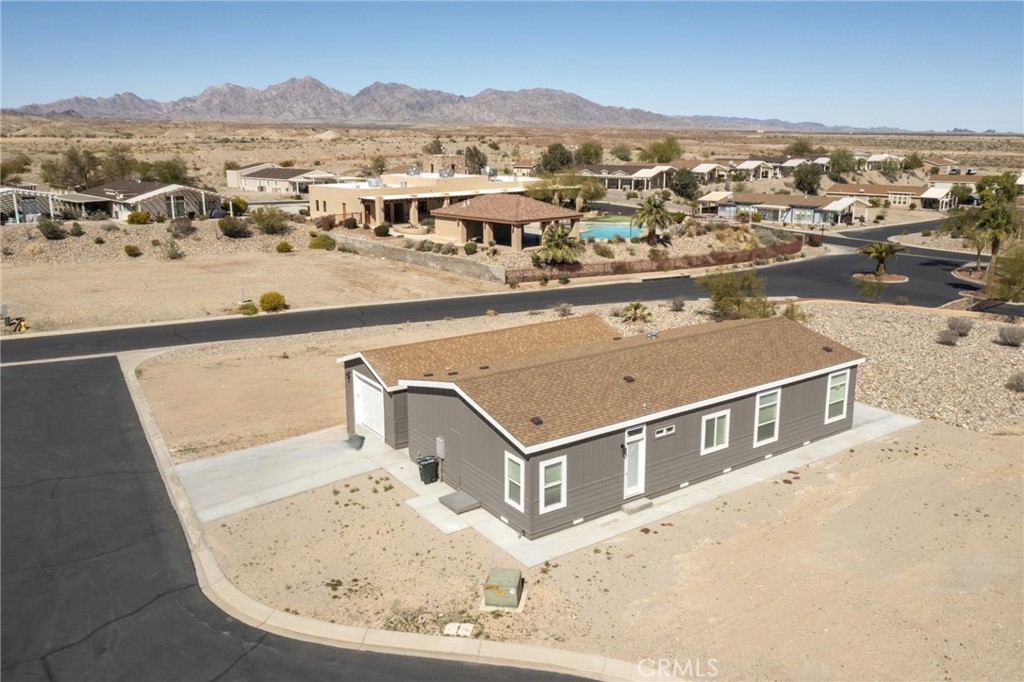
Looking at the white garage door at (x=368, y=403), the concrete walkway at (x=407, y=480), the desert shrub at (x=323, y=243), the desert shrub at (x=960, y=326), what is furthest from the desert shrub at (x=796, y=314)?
the desert shrub at (x=323, y=243)

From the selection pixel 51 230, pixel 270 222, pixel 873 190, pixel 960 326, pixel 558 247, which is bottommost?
pixel 960 326

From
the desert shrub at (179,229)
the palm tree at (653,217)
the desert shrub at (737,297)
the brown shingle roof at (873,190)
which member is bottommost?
the desert shrub at (737,297)

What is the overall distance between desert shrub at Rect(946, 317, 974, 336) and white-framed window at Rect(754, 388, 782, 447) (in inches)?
657

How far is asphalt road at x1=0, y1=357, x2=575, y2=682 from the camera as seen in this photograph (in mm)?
13930

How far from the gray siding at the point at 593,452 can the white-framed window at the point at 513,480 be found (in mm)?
164

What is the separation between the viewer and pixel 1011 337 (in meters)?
33.2

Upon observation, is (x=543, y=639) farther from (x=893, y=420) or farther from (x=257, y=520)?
(x=893, y=420)

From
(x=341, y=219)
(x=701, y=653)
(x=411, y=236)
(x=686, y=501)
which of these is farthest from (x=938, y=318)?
(x=341, y=219)

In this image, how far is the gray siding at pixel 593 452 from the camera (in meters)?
18.7

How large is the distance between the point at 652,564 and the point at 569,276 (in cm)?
3856

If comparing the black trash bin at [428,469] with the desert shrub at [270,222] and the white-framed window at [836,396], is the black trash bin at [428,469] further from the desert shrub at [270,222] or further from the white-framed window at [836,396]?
the desert shrub at [270,222]

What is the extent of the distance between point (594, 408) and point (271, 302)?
29453 mm

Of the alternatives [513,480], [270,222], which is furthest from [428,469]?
[270,222]

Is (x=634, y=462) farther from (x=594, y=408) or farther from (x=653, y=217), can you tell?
(x=653, y=217)
